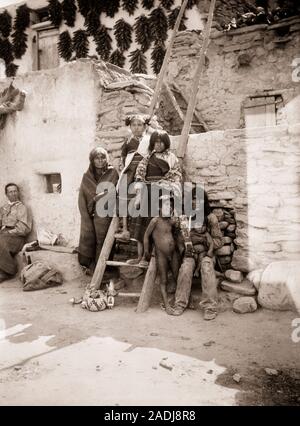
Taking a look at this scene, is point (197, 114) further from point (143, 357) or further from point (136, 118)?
point (143, 357)

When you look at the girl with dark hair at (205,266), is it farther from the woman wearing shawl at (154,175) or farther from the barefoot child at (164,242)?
the woman wearing shawl at (154,175)

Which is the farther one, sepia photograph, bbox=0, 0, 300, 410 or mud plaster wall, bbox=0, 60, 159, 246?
mud plaster wall, bbox=0, 60, 159, 246

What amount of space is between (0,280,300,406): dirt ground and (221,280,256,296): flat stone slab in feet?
0.80

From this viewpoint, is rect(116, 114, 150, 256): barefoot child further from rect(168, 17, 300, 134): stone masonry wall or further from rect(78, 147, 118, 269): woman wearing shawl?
rect(168, 17, 300, 134): stone masonry wall

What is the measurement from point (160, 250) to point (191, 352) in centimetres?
139

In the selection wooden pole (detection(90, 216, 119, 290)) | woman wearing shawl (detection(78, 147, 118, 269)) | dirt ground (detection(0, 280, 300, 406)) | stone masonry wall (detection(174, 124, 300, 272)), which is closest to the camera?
dirt ground (detection(0, 280, 300, 406))

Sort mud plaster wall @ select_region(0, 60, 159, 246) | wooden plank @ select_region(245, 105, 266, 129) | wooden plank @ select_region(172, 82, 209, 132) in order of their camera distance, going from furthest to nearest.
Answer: wooden plank @ select_region(172, 82, 209, 132) < wooden plank @ select_region(245, 105, 266, 129) < mud plaster wall @ select_region(0, 60, 159, 246)

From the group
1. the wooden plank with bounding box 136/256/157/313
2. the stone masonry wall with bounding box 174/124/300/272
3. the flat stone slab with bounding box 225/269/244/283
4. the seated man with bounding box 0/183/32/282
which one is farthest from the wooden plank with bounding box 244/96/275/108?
the seated man with bounding box 0/183/32/282

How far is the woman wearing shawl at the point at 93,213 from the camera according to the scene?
5059 millimetres

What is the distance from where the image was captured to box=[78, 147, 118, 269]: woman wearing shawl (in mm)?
5059

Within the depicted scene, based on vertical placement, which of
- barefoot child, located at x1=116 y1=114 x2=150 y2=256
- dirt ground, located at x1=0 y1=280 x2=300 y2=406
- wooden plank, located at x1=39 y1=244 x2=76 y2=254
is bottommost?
dirt ground, located at x1=0 y1=280 x2=300 y2=406

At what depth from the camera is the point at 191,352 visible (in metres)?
3.20
